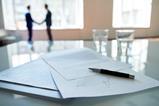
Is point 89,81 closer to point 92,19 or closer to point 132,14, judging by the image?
point 92,19

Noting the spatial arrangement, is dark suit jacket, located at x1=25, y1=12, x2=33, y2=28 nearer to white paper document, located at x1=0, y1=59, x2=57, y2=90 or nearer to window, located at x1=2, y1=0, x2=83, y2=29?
window, located at x1=2, y1=0, x2=83, y2=29

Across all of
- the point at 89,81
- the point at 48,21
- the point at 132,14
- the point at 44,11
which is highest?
the point at 44,11

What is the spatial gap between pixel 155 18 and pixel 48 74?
6.41 m

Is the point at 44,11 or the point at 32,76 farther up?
the point at 44,11

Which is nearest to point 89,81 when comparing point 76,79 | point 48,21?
point 76,79

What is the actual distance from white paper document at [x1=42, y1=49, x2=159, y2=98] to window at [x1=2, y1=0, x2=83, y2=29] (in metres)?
5.43

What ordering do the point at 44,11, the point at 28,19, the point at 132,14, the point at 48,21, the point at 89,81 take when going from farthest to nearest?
the point at 132,14, the point at 44,11, the point at 48,21, the point at 28,19, the point at 89,81

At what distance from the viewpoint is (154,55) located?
956mm

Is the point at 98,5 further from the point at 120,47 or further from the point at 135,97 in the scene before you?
the point at 135,97

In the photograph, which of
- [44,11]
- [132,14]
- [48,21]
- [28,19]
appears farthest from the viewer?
[132,14]

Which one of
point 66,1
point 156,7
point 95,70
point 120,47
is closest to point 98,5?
point 66,1

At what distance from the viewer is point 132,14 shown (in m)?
6.40

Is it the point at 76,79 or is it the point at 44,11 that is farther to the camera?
the point at 44,11

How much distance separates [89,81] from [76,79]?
1.7 inches
